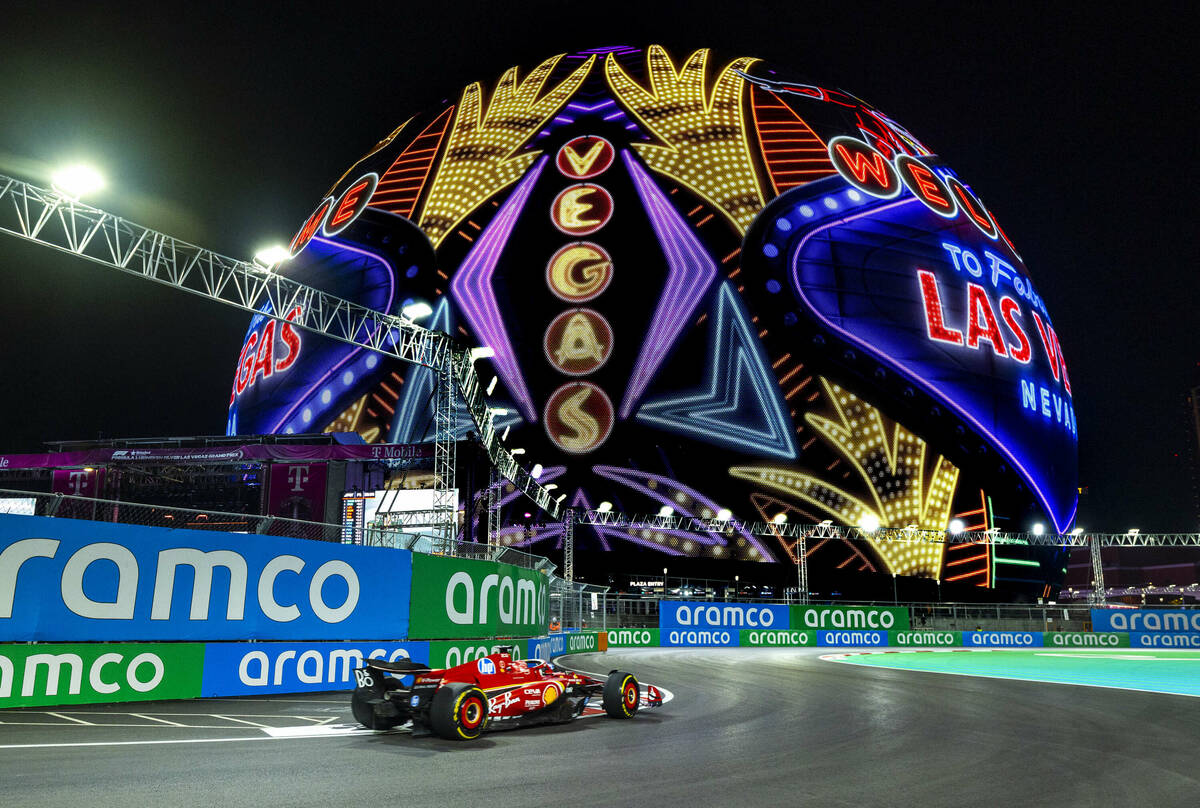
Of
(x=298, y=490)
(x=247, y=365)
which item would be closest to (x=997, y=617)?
(x=298, y=490)

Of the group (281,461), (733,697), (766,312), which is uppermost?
(766,312)

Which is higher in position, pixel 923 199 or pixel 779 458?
pixel 923 199

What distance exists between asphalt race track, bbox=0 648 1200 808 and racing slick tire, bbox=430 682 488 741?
0.23 metres

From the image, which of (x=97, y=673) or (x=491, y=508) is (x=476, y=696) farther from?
(x=491, y=508)

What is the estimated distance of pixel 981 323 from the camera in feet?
236

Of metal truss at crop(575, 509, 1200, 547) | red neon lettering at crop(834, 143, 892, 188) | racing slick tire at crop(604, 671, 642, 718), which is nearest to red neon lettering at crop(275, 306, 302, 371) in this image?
metal truss at crop(575, 509, 1200, 547)

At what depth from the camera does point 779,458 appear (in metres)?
63.5

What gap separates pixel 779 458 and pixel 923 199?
2748cm

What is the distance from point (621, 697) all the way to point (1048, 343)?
3056 inches

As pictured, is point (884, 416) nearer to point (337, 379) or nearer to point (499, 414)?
point (499, 414)

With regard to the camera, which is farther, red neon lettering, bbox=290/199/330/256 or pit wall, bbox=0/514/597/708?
red neon lettering, bbox=290/199/330/256

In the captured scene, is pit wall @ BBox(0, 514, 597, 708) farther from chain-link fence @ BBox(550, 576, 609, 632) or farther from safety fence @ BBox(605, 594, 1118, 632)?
safety fence @ BBox(605, 594, 1118, 632)

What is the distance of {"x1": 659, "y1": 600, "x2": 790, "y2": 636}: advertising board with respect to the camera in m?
46.2

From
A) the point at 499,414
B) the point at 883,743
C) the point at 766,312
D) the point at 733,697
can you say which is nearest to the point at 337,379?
the point at 499,414
